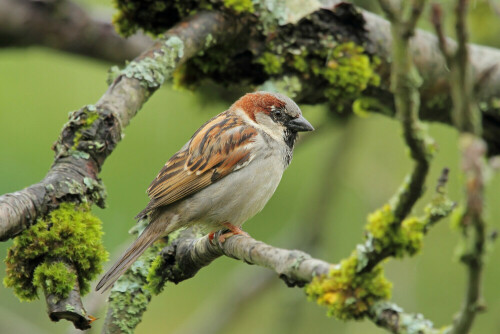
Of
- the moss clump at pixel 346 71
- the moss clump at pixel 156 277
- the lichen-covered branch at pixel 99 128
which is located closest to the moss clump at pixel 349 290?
the moss clump at pixel 156 277

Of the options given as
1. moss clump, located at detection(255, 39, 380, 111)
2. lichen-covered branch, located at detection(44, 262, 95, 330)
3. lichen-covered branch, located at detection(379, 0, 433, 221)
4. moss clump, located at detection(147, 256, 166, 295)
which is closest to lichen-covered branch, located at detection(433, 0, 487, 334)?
lichen-covered branch, located at detection(379, 0, 433, 221)

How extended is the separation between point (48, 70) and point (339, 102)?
2.86 meters

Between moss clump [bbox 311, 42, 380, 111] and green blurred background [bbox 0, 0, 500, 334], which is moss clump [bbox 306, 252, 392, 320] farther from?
green blurred background [bbox 0, 0, 500, 334]

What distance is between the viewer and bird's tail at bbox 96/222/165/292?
2.72m

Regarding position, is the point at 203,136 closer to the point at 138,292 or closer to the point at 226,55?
the point at 226,55

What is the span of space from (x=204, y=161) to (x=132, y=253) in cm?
79

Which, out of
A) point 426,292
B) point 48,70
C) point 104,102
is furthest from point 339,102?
point 48,70

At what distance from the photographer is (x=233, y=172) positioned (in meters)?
3.52

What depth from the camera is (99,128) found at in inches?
102

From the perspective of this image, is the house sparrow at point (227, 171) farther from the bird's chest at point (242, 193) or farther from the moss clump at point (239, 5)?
the moss clump at point (239, 5)

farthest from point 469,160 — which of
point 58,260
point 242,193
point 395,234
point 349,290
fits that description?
point 242,193

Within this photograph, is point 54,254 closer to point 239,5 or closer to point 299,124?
point 239,5

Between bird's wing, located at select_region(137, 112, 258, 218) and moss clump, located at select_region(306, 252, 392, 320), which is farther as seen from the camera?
bird's wing, located at select_region(137, 112, 258, 218)

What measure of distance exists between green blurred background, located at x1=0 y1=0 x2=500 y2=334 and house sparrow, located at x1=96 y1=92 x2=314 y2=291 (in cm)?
70
